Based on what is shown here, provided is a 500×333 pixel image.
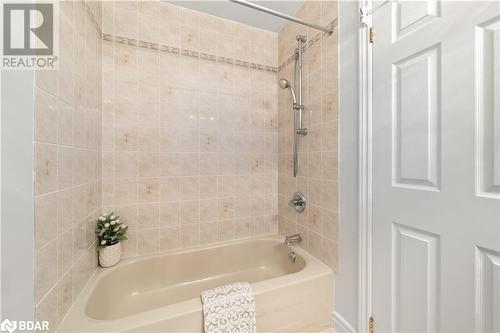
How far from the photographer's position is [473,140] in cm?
67

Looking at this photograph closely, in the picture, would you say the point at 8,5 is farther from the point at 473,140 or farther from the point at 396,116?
the point at 473,140

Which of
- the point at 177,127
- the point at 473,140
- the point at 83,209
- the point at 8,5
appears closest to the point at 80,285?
the point at 83,209

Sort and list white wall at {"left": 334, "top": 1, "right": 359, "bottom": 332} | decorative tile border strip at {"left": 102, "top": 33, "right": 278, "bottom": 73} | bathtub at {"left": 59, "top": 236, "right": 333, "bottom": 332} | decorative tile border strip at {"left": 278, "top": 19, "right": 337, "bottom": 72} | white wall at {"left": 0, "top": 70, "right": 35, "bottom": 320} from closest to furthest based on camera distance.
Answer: white wall at {"left": 0, "top": 70, "right": 35, "bottom": 320} < bathtub at {"left": 59, "top": 236, "right": 333, "bottom": 332} < white wall at {"left": 334, "top": 1, "right": 359, "bottom": 332} < decorative tile border strip at {"left": 278, "top": 19, "right": 337, "bottom": 72} < decorative tile border strip at {"left": 102, "top": 33, "right": 278, "bottom": 73}

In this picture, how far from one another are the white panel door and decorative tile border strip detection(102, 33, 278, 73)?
1.07 m

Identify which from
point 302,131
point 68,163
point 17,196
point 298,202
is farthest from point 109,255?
point 302,131

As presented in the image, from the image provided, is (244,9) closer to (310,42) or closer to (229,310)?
(310,42)

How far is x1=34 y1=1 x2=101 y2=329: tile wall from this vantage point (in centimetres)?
75

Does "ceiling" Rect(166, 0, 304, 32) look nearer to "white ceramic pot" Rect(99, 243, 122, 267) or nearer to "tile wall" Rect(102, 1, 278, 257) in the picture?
"tile wall" Rect(102, 1, 278, 257)

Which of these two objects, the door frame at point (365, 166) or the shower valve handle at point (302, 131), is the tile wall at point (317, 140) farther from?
the door frame at point (365, 166)

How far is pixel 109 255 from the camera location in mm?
1336

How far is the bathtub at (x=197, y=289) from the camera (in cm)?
93

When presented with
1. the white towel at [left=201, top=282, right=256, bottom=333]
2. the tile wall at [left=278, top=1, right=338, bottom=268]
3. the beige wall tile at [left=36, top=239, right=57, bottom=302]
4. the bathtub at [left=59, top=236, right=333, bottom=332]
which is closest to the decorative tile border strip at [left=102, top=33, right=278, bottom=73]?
the tile wall at [left=278, top=1, right=338, bottom=268]

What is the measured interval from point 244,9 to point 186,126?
106 centimetres

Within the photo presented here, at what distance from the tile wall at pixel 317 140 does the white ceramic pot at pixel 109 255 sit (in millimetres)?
1330
